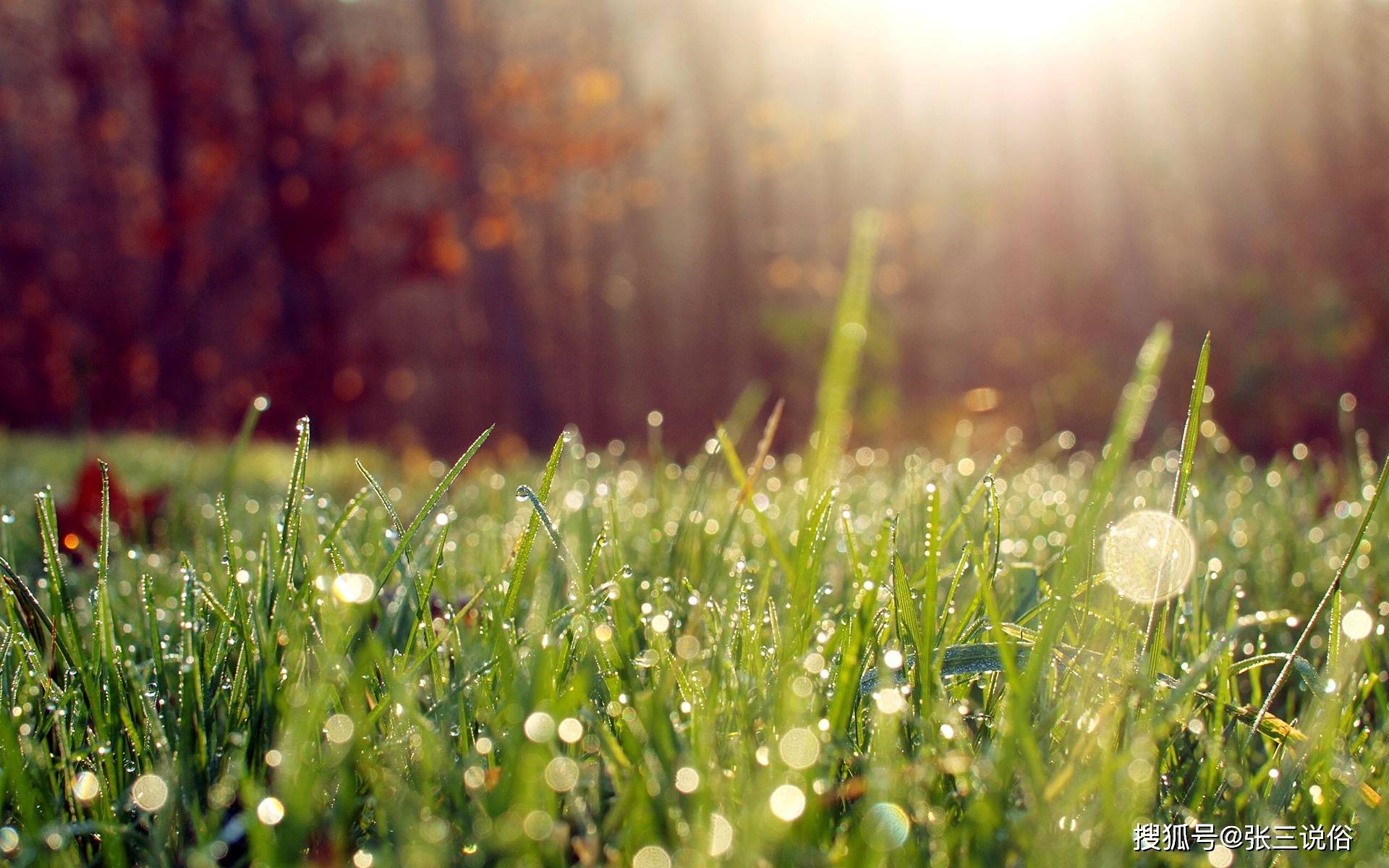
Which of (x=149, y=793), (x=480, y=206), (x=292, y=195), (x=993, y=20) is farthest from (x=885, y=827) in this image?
(x=993, y=20)

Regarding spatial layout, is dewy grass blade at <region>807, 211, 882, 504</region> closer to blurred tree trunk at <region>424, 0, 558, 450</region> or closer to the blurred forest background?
the blurred forest background

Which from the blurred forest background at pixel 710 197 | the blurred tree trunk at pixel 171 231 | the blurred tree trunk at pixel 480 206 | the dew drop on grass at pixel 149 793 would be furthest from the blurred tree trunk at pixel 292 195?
the dew drop on grass at pixel 149 793

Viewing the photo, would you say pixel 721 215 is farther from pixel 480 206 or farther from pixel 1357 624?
pixel 1357 624

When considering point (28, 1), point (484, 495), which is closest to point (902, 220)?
point (28, 1)

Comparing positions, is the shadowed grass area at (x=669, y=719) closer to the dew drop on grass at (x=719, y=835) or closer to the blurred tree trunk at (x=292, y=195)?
the dew drop on grass at (x=719, y=835)

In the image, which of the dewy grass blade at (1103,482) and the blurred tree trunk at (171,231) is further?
the blurred tree trunk at (171,231)

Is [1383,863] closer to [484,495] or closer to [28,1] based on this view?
[484,495]
